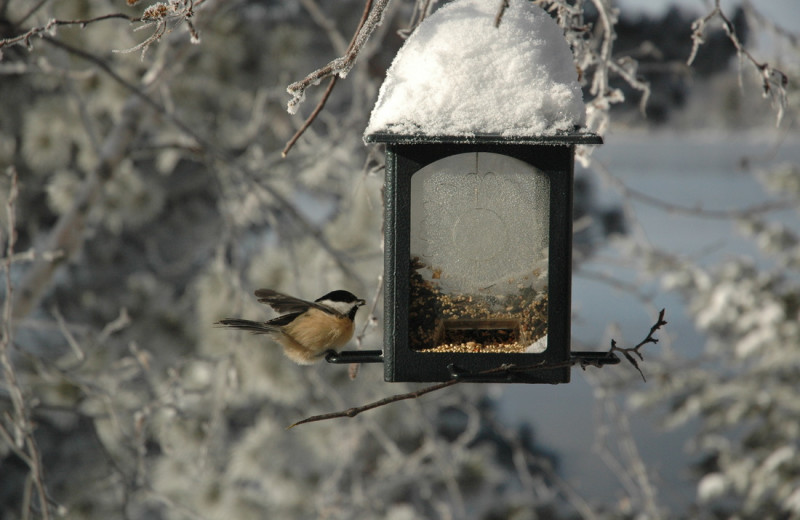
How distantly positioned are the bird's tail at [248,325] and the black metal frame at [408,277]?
0.22 m

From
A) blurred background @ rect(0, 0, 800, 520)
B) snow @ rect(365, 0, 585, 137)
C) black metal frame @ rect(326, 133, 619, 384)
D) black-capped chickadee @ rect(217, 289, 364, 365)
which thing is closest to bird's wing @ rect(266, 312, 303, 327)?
black-capped chickadee @ rect(217, 289, 364, 365)

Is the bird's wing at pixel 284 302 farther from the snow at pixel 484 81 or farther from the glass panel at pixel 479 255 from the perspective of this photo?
the snow at pixel 484 81

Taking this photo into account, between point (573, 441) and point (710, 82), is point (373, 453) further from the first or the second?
point (710, 82)

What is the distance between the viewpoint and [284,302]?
5.15 ft

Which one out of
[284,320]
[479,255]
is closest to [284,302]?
[284,320]

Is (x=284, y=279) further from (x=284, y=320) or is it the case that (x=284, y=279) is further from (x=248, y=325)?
(x=248, y=325)

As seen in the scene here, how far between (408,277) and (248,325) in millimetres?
337

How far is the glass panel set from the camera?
4.32 feet

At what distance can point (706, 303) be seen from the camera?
15.3 ft

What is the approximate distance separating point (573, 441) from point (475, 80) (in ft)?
19.2

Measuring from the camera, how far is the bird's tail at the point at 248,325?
1410mm

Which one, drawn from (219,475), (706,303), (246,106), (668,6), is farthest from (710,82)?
(219,475)

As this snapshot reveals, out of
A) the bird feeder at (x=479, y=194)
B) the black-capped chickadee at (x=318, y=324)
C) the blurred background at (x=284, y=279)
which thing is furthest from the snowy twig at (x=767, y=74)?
the blurred background at (x=284, y=279)

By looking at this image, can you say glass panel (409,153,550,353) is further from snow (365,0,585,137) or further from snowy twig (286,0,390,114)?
snowy twig (286,0,390,114)
